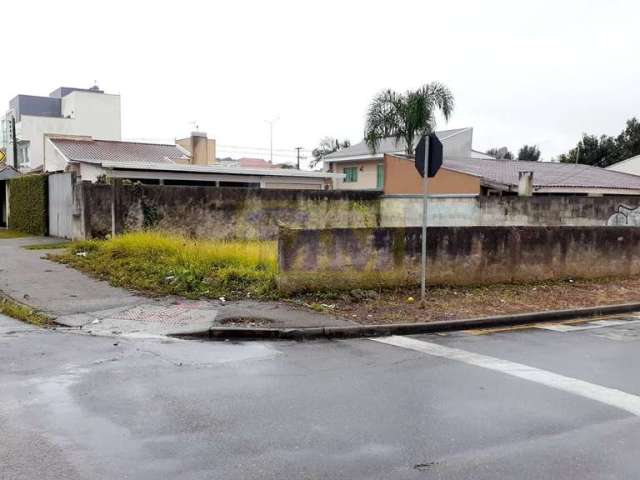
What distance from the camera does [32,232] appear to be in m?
22.8

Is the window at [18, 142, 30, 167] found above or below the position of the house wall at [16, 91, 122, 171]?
below

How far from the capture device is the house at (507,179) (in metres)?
25.6

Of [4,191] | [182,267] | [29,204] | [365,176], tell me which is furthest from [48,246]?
[365,176]

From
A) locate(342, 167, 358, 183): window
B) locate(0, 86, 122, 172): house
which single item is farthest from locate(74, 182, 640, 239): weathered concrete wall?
locate(0, 86, 122, 172): house

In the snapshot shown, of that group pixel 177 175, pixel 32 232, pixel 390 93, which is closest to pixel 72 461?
pixel 32 232

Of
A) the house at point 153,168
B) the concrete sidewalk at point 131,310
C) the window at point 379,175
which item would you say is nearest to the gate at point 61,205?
the house at point 153,168

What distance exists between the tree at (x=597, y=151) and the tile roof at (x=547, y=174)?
2488 centimetres

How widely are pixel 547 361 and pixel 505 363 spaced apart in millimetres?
578

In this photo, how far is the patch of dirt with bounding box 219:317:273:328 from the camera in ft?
27.8

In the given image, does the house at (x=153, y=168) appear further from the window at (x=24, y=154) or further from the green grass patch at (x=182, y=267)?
the window at (x=24, y=154)

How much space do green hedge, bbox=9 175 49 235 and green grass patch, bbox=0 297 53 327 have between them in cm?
1329

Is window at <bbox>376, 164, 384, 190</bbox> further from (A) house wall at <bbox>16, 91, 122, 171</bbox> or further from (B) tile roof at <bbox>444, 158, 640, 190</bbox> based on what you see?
(A) house wall at <bbox>16, 91, 122, 171</bbox>

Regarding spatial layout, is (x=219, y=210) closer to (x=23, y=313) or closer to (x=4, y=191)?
(x=23, y=313)

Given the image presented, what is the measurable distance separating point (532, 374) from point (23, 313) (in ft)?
24.8
